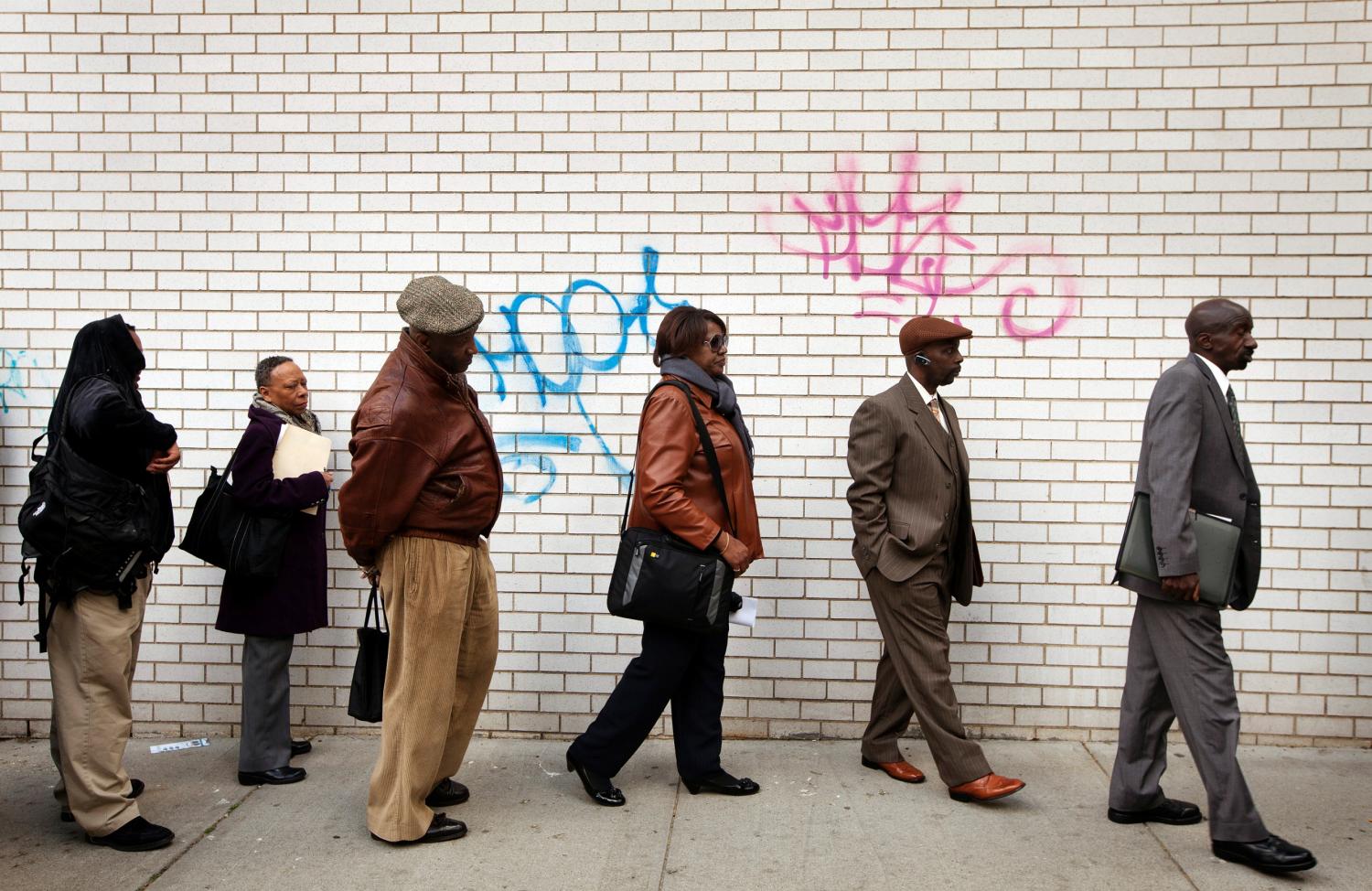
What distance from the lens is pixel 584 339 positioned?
5246 mm

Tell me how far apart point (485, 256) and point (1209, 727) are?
3.72 m

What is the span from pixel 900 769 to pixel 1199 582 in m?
1.53

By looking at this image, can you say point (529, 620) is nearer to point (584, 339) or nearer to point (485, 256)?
point (584, 339)

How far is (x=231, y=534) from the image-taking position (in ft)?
15.0

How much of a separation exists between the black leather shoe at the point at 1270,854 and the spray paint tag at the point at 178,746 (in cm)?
449

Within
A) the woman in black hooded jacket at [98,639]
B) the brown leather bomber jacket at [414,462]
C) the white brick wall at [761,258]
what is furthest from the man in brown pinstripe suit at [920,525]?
the woman in black hooded jacket at [98,639]

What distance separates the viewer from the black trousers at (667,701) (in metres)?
4.35

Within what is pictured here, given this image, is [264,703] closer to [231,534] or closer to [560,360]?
[231,534]

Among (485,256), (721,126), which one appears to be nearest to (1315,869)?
(721,126)

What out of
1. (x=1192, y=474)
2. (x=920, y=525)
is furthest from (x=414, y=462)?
(x=1192, y=474)

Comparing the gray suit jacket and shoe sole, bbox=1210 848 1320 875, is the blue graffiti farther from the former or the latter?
shoe sole, bbox=1210 848 1320 875

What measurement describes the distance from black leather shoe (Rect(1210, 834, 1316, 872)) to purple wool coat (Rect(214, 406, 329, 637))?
3.80 m

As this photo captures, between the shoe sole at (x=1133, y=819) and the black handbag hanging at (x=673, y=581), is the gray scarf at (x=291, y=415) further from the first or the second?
the shoe sole at (x=1133, y=819)

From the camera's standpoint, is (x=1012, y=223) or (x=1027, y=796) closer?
(x=1027, y=796)
